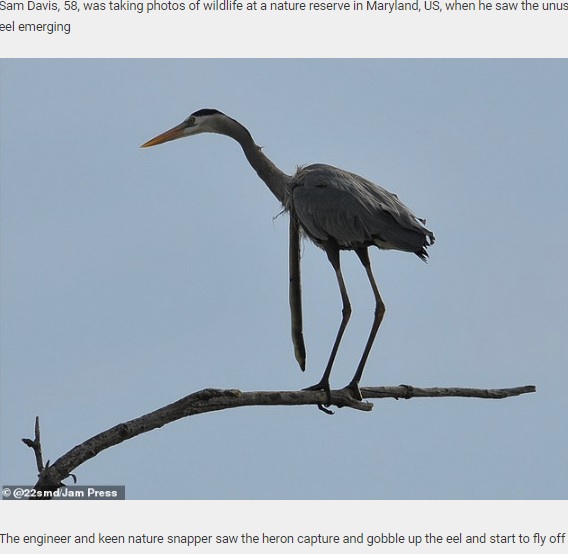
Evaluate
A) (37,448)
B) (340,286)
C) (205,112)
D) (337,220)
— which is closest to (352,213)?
(337,220)

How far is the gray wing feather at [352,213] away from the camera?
30.9ft

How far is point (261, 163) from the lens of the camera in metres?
10.8

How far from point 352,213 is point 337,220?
0.55 ft

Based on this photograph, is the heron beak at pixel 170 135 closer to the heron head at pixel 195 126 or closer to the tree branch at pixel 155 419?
the heron head at pixel 195 126

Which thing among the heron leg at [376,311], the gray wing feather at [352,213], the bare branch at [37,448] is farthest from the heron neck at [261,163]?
the bare branch at [37,448]

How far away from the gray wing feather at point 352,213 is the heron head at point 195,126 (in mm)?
1429

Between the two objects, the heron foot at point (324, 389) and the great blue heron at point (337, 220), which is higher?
the great blue heron at point (337, 220)

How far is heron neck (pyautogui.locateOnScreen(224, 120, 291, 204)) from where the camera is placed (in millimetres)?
10703

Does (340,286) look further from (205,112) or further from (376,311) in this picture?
(205,112)

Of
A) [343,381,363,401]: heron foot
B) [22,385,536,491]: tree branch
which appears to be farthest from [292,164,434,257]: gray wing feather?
[22,385,536,491]: tree branch
